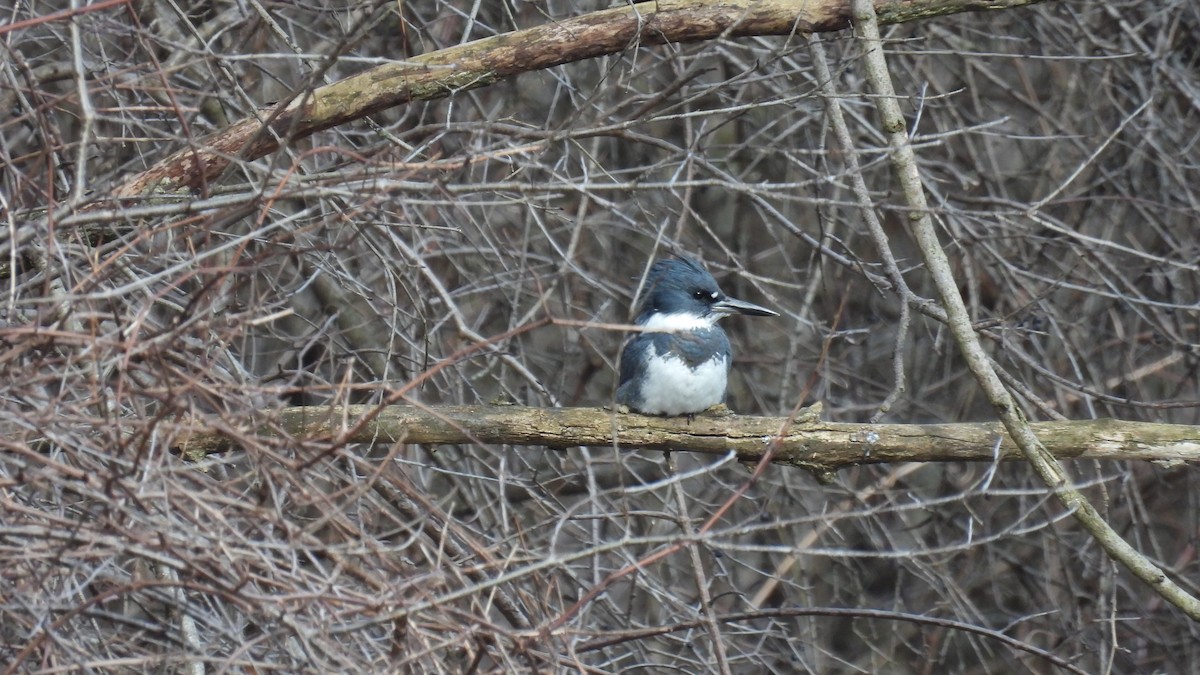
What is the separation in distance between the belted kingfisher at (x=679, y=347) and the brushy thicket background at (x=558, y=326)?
144 mm

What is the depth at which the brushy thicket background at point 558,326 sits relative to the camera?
83.0 inches

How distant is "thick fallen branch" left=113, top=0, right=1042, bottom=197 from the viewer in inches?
122

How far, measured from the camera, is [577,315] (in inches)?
187

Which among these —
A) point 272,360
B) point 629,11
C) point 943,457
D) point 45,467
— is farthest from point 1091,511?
point 272,360

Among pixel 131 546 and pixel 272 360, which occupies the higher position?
pixel 131 546

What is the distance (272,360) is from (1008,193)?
297cm

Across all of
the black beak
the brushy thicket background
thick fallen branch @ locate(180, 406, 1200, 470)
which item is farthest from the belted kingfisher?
thick fallen branch @ locate(180, 406, 1200, 470)

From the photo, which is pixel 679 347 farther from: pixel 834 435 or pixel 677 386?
pixel 834 435

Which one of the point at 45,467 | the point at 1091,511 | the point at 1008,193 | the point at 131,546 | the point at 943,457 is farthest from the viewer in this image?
the point at 1008,193

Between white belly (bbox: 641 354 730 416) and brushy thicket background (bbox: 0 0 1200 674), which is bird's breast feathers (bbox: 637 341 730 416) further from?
brushy thicket background (bbox: 0 0 1200 674)

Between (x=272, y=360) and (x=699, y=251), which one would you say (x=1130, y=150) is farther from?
(x=272, y=360)

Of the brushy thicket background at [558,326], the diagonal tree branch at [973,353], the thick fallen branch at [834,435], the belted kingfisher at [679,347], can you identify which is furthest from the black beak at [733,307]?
the diagonal tree branch at [973,353]

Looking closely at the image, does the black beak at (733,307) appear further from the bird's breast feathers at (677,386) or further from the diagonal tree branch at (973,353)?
the diagonal tree branch at (973,353)

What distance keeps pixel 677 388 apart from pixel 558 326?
5.01 feet
